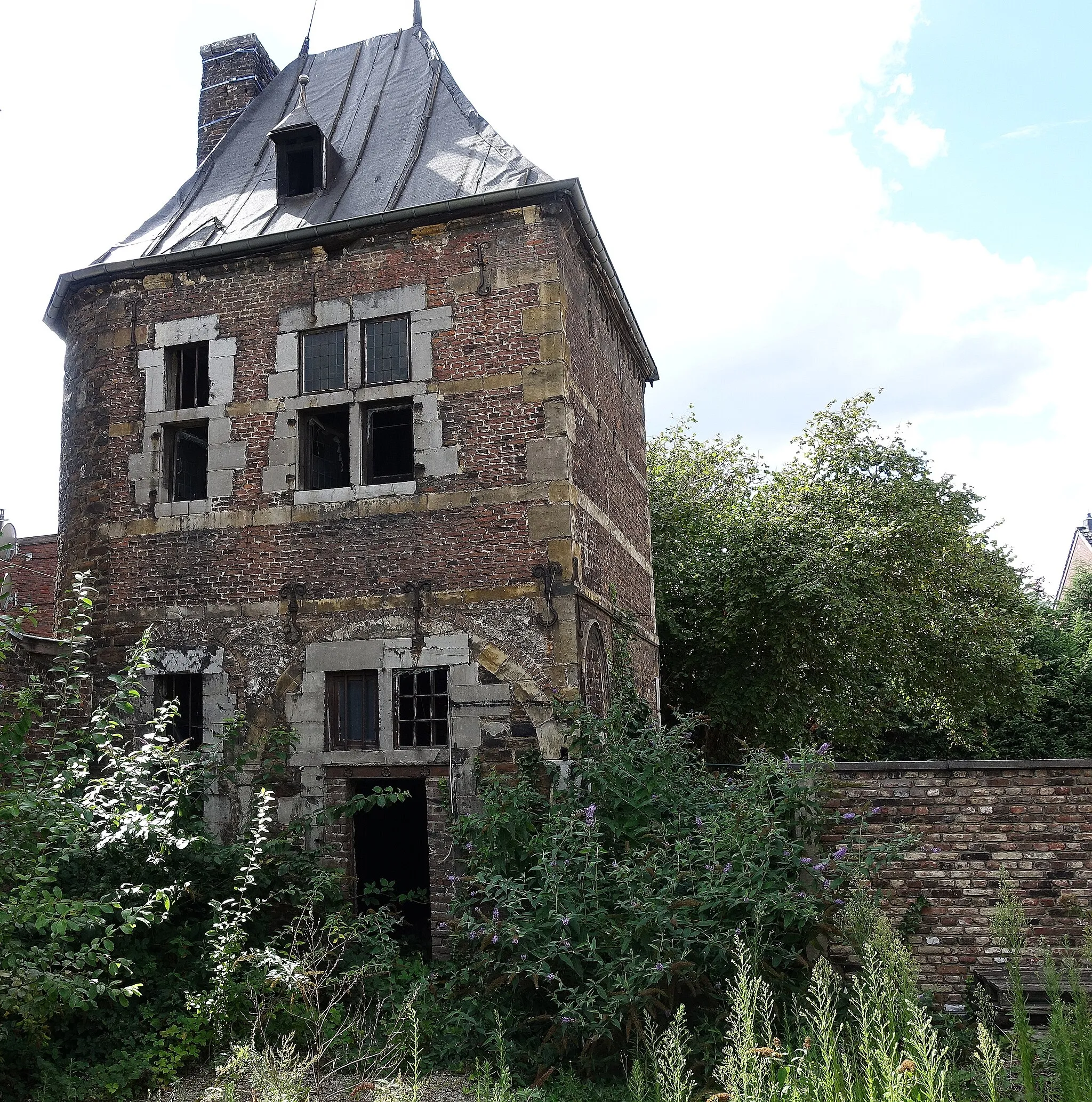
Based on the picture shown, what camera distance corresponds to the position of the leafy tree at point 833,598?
18375mm

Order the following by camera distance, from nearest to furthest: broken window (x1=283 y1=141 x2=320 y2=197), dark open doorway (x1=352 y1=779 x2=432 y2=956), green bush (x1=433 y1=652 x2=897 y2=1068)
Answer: green bush (x1=433 y1=652 x2=897 y2=1068), dark open doorway (x1=352 y1=779 x2=432 y2=956), broken window (x1=283 y1=141 x2=320 y2=197)

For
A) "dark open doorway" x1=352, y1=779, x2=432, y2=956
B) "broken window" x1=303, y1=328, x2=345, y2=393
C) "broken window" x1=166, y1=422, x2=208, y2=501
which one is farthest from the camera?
"dark open doorway" x1=352, y1=779, x2=432, y2=956

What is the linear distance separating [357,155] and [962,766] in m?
9.96

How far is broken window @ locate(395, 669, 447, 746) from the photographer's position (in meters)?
9.39

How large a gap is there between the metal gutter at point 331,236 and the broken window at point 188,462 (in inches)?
77.7

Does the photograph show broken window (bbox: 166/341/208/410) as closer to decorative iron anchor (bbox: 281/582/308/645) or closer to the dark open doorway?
decorative iron anchor (bbox: 281/582/308/645)

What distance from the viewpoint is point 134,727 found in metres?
10.3

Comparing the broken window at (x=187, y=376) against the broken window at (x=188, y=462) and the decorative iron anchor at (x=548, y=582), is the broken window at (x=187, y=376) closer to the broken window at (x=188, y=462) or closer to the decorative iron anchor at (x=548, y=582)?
the broken window at (x=188, y=462)

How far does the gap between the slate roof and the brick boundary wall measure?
23.5 feet

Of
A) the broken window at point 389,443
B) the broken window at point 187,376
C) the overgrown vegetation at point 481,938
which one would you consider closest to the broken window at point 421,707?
the overgrown vegetation at point 481,938

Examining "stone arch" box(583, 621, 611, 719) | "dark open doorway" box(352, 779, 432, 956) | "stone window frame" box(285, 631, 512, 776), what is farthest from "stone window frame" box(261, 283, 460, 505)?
"dark open doorway" box(352, 779, 432, 956)

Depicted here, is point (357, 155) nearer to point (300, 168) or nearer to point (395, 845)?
point (300, 168)

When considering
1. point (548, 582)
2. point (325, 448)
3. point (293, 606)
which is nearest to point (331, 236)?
point (325, 448)

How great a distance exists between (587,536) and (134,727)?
18.0 feet
